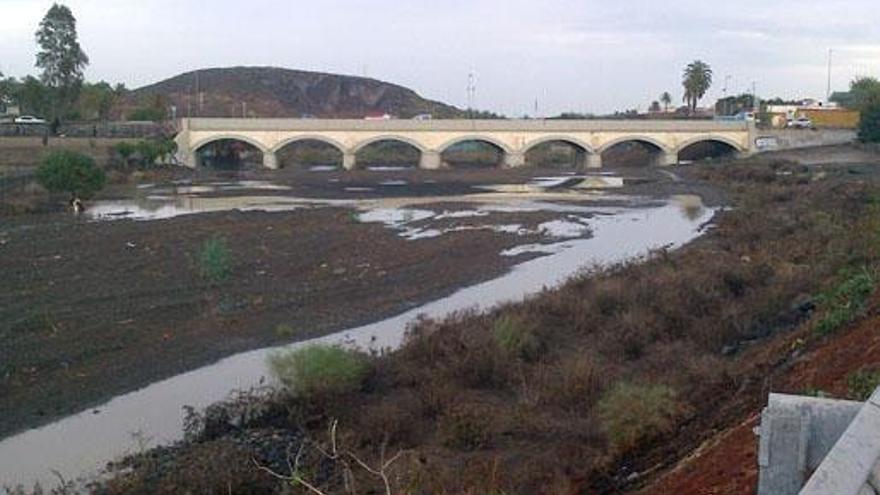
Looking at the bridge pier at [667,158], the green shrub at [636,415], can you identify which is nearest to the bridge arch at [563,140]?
the bridge pier at [667,158]

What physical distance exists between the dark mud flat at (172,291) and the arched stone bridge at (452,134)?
33.9 metres

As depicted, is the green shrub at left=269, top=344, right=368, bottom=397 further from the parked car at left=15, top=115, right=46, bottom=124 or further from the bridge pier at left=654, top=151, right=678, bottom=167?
the parked car at left=15, top=115, right=46, bottom=124

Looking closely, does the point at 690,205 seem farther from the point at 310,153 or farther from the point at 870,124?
the point at 310,153

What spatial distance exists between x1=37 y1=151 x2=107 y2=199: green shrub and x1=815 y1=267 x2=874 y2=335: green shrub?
110ft

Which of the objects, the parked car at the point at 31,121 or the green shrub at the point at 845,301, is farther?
the parked car at the point at 31,121

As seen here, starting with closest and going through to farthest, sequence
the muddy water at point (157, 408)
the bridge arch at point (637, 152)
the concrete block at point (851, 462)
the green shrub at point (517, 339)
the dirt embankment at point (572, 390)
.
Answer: the concrete block at point (851, 462) → the dirt embankment at point (572, 390) → the muddy water at point (157, 408) → the green shrub at point (517, 339) → the bridge arch at point (637, 152)

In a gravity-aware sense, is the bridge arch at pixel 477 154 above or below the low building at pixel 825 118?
below

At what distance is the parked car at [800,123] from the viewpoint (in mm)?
72537

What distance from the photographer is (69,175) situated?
40344mm

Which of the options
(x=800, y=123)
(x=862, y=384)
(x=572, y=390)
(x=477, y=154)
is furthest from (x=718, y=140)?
(x=862, y=384)

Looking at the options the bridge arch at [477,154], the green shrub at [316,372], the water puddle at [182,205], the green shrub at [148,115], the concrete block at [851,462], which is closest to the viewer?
the concrete block at [851,462]

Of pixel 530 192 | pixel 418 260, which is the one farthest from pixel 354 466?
pixel 530 192

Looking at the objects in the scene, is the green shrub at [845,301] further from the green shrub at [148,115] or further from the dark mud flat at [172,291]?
the green shrub at [148,115]

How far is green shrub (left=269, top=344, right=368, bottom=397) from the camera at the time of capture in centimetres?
1239
